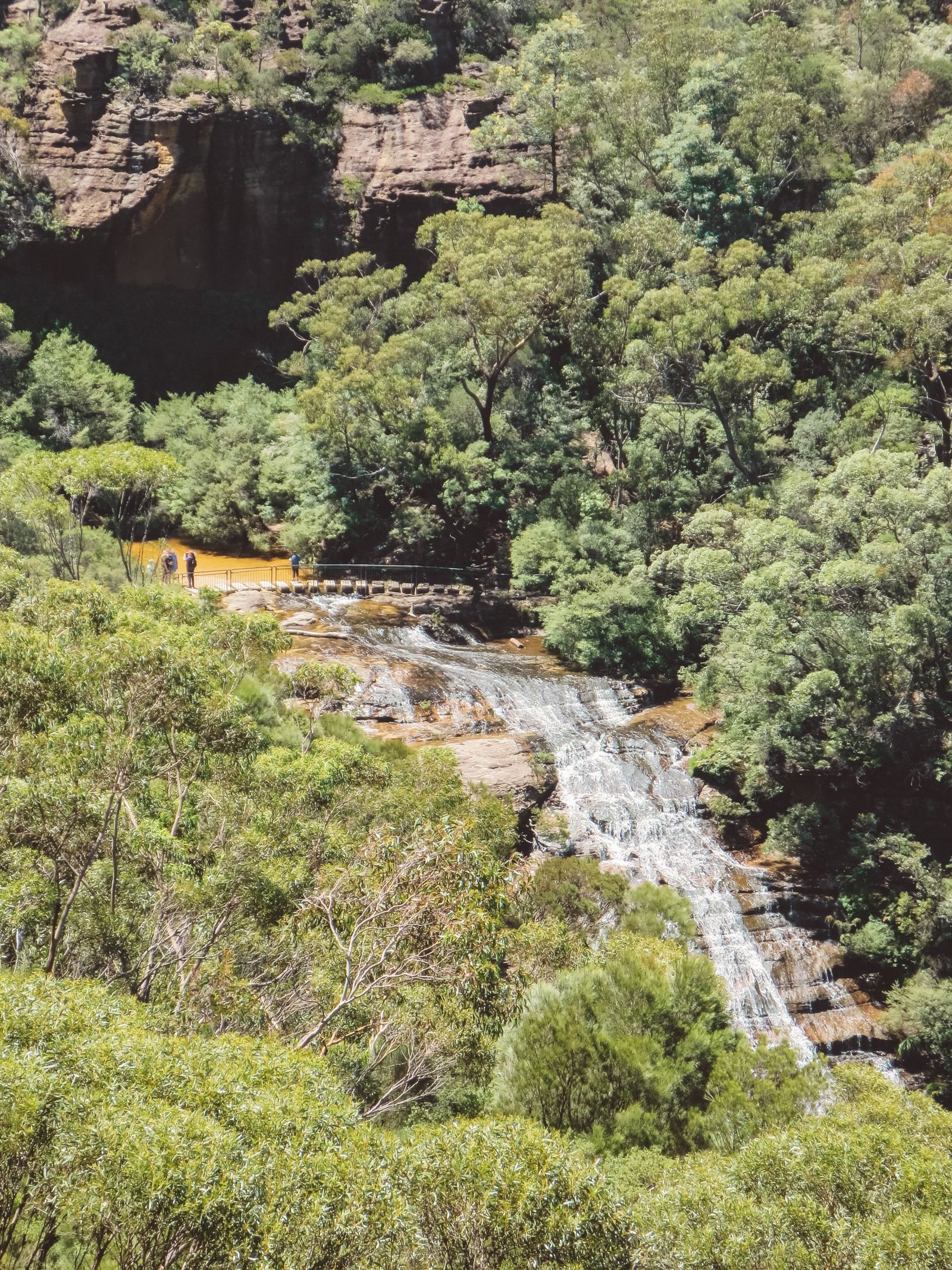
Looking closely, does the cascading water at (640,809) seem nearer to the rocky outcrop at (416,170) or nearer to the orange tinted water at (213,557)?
the orange tinted water at (213,557)

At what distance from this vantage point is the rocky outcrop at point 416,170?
45.9 meters

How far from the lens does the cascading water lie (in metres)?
18.9

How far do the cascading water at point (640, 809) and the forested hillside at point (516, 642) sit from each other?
0.87 m

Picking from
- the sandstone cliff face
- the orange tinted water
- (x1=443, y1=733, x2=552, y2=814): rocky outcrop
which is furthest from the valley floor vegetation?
the sandstone cliff face

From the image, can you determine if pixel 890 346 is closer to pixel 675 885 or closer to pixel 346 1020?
pixel 675 885

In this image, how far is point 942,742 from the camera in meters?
23.0

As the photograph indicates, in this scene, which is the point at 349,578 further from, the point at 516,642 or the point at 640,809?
the point at 640,809

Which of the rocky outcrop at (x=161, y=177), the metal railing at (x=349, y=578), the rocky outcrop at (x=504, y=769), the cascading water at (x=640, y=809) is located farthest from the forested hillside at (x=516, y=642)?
the metal railing at (x=349, y=578)

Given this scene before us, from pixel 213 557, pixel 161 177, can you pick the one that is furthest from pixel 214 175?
pixel 213 557

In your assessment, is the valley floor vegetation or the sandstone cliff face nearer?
the valley floor vegetation

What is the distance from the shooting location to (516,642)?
31328mm

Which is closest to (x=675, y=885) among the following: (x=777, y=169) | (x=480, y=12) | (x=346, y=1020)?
(x=346, y=1020)

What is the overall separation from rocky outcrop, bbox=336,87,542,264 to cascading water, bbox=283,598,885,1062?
82.8 ft

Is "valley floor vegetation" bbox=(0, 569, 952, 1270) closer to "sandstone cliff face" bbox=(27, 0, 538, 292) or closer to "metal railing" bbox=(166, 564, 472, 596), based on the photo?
"metal railing" bbox=(166, 564, 472, 596)
